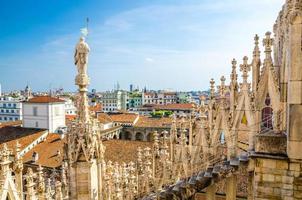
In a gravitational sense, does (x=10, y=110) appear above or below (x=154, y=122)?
above

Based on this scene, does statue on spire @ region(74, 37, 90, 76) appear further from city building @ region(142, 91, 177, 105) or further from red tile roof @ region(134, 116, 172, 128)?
city building @ region(142, 91, 177, 105)

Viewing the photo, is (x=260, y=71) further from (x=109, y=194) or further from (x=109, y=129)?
(x=109, y=129)

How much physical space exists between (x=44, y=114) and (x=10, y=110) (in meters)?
43.6

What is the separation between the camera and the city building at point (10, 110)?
8675cm

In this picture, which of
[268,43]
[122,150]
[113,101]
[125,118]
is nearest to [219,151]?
[268,43]

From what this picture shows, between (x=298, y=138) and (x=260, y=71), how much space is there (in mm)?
3839

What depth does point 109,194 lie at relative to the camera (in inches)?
316

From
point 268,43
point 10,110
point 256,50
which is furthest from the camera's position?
point 10,110

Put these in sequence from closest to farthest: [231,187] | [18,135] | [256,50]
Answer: [231,187] < [256,50] < [18,135]

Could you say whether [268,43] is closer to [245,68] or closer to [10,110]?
[245,68]

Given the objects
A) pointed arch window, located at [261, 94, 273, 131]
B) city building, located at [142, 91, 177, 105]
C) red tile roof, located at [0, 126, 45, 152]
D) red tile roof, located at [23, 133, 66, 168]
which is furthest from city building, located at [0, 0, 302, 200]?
city building, located at [142, 91, 177, 105]

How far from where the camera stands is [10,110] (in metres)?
88.2

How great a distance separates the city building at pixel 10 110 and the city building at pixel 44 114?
3601cm

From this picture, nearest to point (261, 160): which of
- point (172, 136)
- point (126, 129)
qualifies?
point (172, 136)
